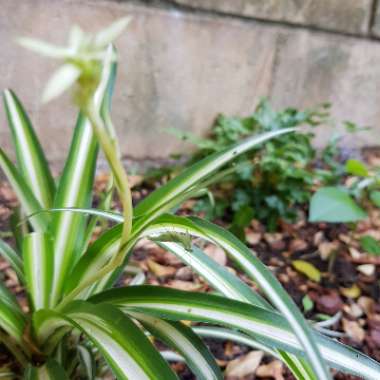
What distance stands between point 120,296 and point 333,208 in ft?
2.12

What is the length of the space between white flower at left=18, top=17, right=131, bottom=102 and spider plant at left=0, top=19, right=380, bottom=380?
120 mm

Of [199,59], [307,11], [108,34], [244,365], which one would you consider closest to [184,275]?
[244,365]

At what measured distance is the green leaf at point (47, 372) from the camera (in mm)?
608

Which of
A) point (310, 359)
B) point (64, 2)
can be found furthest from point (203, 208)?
point (310, 359)

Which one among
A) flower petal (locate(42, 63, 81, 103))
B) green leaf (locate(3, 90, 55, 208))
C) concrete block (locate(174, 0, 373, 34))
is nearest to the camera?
flower petal (locate(42, 63, 81, 103))

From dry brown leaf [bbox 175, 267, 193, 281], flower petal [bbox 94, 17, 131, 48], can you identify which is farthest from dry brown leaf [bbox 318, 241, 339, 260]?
flower petal [bbox 94, 17, 131, 48]

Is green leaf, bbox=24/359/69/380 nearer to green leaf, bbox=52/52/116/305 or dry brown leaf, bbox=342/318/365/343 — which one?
green leaf, bbox=52/52/116/305

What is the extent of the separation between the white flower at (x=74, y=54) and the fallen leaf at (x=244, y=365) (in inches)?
29.4

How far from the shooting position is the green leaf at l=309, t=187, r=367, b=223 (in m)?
1.06

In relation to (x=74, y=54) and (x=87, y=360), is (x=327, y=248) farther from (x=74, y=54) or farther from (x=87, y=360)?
(x=74, y=54)

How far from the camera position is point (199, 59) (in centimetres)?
143

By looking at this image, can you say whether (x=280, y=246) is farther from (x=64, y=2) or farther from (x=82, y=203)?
(x=64, y=2)

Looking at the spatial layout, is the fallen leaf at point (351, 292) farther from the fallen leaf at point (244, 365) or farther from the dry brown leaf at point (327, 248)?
the fallen leaf at point (244, 365)

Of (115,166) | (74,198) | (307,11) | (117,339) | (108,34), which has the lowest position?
(117,339)
